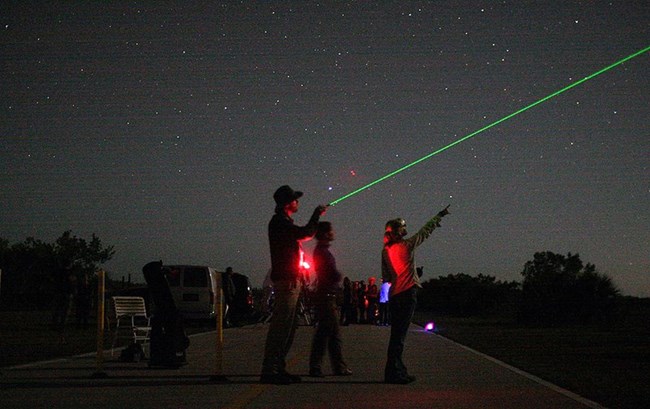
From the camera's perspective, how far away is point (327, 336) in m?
11.0

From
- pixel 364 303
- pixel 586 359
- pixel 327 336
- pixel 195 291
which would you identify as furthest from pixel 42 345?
pixel 364 303

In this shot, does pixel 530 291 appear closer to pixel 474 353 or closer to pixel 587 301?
pixel 587 301

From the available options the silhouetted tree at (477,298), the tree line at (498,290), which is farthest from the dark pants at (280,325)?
the silhouetted tree at (477,298)

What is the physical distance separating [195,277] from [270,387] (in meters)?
17.4

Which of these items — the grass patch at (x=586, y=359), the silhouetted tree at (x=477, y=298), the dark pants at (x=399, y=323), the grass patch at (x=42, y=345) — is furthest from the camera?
the silhouetted tree at (x=477, y=298)

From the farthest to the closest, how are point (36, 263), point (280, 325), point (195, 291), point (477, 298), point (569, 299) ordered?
point (36, 263), point (477, 298), point (569, 299), point (195, 291), point (280, 325)

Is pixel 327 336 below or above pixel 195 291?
below

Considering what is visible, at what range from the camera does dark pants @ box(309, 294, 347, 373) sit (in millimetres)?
10742

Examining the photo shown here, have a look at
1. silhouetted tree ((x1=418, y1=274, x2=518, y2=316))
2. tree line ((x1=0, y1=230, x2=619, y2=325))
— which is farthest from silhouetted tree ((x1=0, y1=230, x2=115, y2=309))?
silhouetted tree ((x1=418, y1=274, x2=518, y2=316))

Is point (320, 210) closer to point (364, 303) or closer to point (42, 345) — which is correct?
point (42, 345)

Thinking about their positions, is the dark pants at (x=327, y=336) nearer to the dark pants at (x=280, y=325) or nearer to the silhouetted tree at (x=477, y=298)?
the dark pants at (x=280, y=325)

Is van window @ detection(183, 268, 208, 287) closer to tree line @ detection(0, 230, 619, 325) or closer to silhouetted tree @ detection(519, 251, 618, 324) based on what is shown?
tree line @ detection(0, 230, 619, 325)

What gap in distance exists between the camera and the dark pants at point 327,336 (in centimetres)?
1074

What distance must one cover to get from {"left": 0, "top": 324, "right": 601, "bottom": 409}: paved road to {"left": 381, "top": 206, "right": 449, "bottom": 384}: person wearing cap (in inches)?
24.9
